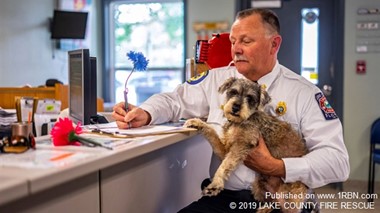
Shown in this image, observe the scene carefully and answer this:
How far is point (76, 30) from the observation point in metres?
5.10

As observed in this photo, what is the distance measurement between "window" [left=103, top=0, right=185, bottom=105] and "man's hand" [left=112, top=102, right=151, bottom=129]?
12.0 ft

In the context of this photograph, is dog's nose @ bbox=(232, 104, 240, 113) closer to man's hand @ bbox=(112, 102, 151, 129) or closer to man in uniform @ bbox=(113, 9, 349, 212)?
man in uniform @ bbox=(113, 9, 349, 212)

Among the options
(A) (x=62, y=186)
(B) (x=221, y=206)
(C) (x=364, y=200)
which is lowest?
(C) (x=364, y=200)

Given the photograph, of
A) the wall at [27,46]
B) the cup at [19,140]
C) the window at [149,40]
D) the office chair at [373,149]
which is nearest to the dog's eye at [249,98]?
the cup at [19,140]

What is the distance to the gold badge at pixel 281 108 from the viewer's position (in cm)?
171

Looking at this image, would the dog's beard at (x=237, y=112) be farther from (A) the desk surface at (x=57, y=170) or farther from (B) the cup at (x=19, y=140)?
(B) the cup at (x=19, y=140)

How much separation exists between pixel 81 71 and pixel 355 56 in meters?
3.35

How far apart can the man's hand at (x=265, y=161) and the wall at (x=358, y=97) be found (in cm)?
325

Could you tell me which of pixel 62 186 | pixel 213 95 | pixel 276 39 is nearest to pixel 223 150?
pixel 213 95

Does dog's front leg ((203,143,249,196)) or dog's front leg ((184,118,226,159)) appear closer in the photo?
dog's front leg ((203,143,249,196))

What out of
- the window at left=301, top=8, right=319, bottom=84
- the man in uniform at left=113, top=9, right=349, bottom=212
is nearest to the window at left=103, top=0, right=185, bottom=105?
the window at left=301, top=8, right=319, bottom=84

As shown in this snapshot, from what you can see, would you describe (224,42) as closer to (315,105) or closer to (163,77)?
(315,105)

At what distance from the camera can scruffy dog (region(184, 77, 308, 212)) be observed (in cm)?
153

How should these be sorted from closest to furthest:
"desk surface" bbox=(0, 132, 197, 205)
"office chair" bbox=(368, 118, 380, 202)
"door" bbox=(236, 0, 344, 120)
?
"desk surface" bbox=(0, 132, 197, 205) < "office chair" bbox=(368, 118, 380, 202) < "door" bbox=(236, 0, 344, 120)
